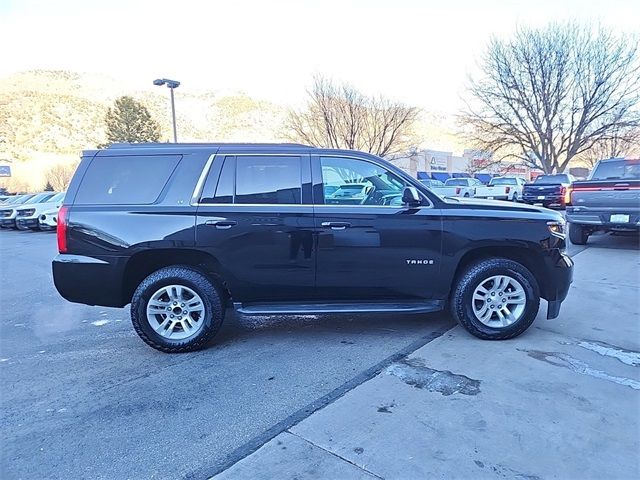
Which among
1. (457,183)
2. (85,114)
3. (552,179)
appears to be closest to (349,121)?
(457,183)

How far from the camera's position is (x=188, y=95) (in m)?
120

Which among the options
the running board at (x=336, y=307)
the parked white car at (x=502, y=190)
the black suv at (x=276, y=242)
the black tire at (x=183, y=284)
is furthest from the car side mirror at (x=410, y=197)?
the parked white car at (x=502, y=190)

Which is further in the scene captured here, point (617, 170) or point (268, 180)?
point (617, 170)

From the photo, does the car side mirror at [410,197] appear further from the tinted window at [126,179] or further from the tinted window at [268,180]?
the tinted window at [126,179]

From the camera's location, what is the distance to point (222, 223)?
4.13 m

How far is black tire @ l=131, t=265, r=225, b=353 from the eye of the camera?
4.12 meters

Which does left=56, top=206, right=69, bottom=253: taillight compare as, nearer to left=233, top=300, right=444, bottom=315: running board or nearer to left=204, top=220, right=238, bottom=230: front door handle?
left=204, top=220, right=238, bottom=230: front door handle

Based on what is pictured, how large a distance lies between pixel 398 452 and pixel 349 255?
77.9 inches

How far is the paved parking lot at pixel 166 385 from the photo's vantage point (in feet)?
8.71

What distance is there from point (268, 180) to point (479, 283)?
2.31m

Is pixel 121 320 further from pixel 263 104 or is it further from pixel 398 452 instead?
pixel 263 104

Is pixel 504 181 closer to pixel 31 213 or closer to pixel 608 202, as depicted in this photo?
pixel 608 202

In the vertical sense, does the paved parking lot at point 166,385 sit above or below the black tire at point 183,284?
below

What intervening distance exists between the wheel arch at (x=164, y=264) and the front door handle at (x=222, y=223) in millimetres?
298
